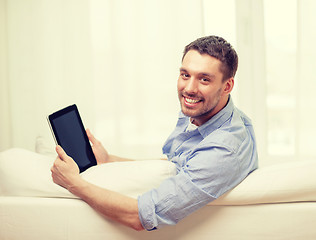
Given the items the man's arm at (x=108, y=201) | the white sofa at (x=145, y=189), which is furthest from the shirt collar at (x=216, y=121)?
the man's arm at (x=108, y=201)

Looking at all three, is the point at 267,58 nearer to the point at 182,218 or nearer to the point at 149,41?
the point at 149,41

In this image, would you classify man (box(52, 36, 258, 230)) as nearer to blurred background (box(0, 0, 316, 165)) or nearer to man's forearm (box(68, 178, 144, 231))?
man's forearm (box(68, 178, 144, 231))

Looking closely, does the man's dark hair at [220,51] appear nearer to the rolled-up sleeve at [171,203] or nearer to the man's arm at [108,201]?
the rolled-up sleeve at [171,203]

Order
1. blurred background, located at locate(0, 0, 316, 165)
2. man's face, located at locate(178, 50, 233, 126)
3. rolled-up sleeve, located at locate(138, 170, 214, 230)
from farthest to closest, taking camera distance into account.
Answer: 1. blurred background, located at locate(0, 0, 316, 165)
2. man's face, located at locate(178, 50, 233, 126)
3. rolled-up sleeve, located at locate(138, 170, 214, 230)

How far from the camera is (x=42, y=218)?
139cm

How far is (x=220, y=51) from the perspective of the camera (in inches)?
59.6

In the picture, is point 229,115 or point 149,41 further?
point 149,41

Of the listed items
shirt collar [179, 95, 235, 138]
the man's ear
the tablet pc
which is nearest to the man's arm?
the tablet pc

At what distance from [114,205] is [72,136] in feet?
1.45

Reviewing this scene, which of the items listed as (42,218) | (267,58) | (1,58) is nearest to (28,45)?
(1,58)

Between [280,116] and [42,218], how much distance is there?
2.23 metres

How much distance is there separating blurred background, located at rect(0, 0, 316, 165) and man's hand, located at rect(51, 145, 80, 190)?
1.78 metres

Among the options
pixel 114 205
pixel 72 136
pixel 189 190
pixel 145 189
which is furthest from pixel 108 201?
pixel 72 136

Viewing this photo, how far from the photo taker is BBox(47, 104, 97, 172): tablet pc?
155cm
